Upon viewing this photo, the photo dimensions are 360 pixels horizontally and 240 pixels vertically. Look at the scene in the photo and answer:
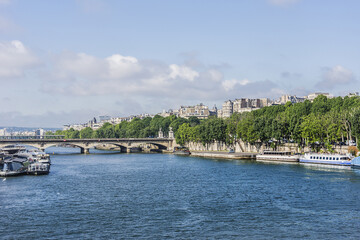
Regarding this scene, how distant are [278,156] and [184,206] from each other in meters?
51.2

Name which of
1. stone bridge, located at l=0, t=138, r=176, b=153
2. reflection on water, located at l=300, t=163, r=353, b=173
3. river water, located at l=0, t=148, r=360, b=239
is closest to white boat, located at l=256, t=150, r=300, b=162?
reflection on water, located at l=300, t=163, r=353, b=173

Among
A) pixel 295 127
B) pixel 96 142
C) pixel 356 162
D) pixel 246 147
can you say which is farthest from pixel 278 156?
pixel 96 142

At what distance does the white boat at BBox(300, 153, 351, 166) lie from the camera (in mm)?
73688

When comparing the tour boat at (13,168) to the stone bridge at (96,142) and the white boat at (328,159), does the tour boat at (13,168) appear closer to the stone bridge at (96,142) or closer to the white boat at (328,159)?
the white boat at (328,159)

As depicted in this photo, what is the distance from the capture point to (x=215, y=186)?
53969 mm

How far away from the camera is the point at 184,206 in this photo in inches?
1634

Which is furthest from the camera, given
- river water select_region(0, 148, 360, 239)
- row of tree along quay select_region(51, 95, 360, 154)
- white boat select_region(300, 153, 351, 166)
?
row of tree along quay select_region(51, 95, 360, 154)

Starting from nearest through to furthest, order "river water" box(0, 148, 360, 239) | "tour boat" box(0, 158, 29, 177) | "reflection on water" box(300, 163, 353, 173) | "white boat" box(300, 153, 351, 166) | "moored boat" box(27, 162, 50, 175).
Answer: "river water" box(0, 148, 360, 239) < "tour boat" box(0, 158, 29, 177) < "moored boat" box(27, 162, 50, 175) < "reflection on water" box(300, 163, 353, 173) < "white boat" box(300, 153, 351, 166)

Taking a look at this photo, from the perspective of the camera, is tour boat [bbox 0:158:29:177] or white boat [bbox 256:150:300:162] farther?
white boat [bbox 256:150:300:162]

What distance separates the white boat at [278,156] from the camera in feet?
281

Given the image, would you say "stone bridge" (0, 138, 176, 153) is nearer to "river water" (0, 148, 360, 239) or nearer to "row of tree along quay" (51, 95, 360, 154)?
"row of tree along quay" (51, 95, 360, 154)

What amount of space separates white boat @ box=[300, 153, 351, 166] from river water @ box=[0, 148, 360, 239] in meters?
9.83

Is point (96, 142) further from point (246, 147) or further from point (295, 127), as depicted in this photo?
point (295, 127)

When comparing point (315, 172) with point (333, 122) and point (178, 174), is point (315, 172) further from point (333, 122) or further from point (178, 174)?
point (333, 122)
